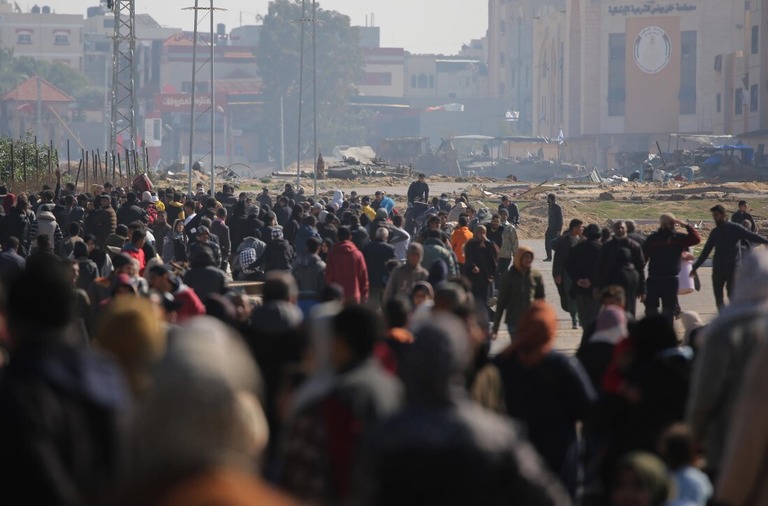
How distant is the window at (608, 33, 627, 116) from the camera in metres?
127

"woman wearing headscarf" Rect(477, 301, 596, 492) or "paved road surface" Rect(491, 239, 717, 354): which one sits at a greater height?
"woman wearing headscarf" Rect(477, 301, 596, 492)

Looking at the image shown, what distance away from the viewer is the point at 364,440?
177 inches

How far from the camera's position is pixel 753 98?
336 feet

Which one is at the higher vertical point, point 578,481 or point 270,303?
point 270,303

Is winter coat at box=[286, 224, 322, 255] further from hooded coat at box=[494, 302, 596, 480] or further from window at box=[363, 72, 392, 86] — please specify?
window at box=[363, 72, 392, 86]

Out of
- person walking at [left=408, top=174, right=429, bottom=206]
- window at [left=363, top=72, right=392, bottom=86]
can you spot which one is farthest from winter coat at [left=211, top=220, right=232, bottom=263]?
window at [left=363, top=72, right=392, bottom=86]

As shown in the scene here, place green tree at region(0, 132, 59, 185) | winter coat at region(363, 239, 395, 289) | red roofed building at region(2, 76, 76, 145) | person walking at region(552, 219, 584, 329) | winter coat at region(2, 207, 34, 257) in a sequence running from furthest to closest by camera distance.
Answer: red roofed building at region(2, 76, 76, 145) → green tree at region(0, 132, 59, 185) → winter coat at region(2, 207, 34, 257) → person walking at region(552, 219, 584, 329) → winter coat at region(363, 239, 395, 289)

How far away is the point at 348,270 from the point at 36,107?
446 feet

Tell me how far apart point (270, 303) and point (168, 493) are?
17.4 ft

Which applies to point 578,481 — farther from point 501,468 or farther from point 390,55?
point 390,55

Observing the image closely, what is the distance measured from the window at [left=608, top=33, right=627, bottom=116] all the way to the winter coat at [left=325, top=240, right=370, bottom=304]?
11208 cm

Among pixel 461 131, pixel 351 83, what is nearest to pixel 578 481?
pixel 351 83

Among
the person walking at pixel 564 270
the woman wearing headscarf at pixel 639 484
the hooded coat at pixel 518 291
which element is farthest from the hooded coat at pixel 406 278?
the woman wearing headscarf at pixel 639 484

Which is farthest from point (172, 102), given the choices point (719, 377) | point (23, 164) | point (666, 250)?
point (719, 377)
